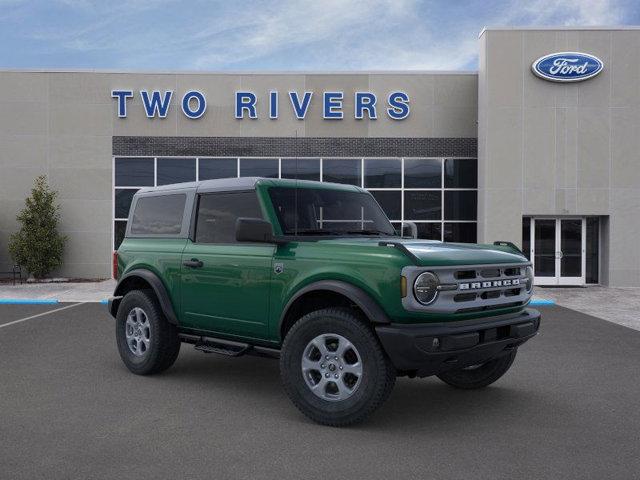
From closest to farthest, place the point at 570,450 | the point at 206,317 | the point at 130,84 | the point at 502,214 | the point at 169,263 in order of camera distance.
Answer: the point at 570,450, the point at 206,317, the point at 169,263, the point at 502,214, the point at 130,84

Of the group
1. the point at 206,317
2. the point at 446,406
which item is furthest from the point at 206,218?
the point at 446,406

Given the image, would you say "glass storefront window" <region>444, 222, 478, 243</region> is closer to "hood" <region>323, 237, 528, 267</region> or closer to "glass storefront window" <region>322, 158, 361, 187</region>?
"glass storefront window" <region>322, 158, 361, 187</region>

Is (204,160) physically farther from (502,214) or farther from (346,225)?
(346,225)

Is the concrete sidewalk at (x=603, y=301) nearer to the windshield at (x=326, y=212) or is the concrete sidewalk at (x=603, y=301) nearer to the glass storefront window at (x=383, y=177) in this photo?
the glass storefront window at (x=383, y=177)

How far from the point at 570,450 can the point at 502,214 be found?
14672 mm

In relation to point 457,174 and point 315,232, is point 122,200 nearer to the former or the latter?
point 457,174

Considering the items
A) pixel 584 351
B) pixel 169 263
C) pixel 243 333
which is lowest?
pixel 584 351

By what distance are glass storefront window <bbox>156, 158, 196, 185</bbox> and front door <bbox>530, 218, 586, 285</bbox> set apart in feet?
36.5

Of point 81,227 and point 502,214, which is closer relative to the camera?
point 502,214

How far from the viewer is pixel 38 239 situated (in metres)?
18.4

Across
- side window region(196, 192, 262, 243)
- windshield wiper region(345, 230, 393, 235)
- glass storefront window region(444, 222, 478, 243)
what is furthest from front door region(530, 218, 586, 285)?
side window region(196, 192, 262, 243)

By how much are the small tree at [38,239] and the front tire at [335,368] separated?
52.2 feet

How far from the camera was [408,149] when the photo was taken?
19641 mm

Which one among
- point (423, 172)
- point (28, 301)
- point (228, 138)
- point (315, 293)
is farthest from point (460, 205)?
point (315, 293)
